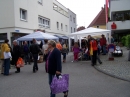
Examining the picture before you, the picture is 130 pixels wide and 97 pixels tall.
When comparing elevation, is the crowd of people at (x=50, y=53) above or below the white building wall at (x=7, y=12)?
below

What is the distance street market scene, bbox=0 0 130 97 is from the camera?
222 inches

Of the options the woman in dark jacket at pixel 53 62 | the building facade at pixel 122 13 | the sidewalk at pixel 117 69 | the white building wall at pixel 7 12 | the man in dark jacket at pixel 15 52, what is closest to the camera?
the woman in dark jacket at pixel 53 62

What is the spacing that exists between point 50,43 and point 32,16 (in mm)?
17520

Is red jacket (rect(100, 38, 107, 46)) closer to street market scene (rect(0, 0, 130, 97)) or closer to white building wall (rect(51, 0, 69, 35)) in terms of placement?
street market scene (rect(0, 0, 130, 97))

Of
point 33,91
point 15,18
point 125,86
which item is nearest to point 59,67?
point 33,91

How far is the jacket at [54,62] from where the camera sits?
465 cm

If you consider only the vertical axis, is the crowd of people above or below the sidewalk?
above

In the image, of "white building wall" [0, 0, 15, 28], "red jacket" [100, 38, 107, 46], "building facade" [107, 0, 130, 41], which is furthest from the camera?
"building facade" [107, 0, 130, 41]

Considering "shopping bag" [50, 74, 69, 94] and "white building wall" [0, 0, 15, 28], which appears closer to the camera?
"shopping bag" [50, 74, 69, 94]

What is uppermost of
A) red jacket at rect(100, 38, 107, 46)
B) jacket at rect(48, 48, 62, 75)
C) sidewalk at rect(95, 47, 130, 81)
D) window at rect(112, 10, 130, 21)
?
window at rect(112, 10, 130, 21)

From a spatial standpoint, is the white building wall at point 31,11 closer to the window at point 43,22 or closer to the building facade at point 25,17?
the building facade at point 25,17

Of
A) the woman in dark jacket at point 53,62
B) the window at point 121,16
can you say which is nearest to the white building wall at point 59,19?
the window at point 121,16

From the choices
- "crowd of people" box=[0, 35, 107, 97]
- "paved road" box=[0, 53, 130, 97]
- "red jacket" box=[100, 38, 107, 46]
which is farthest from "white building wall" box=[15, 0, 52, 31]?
"paved road" box=[0, 53, 130, 97]

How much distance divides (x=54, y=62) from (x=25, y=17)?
656 inches
